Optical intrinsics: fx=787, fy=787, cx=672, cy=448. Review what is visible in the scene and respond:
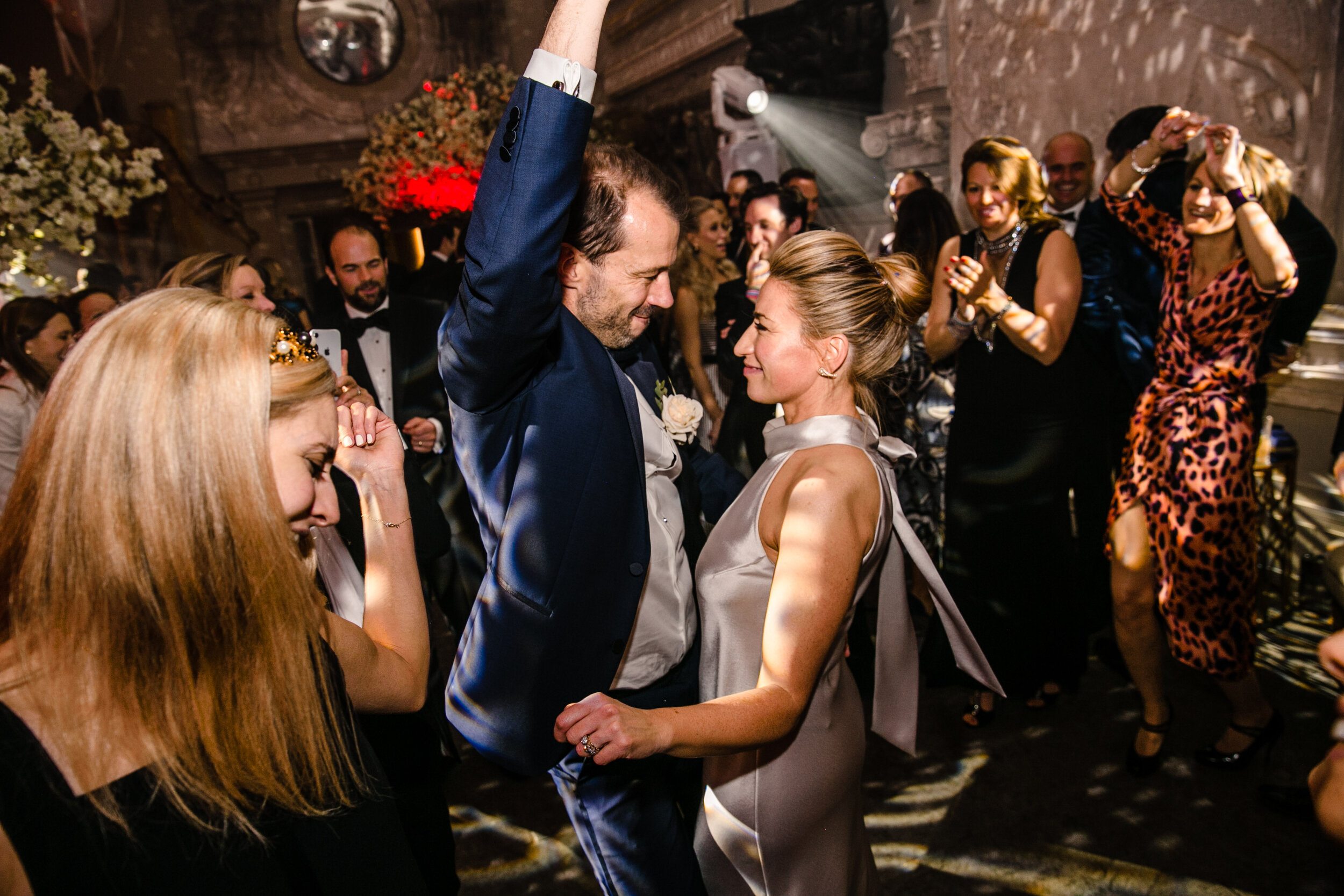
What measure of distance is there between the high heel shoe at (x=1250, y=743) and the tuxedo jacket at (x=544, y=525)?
2.22 meters

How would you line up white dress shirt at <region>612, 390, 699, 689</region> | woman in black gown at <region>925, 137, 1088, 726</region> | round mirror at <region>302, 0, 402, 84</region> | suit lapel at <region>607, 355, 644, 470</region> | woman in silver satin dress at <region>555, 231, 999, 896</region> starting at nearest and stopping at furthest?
woman in silver satin dress at <region>555, 231, 999, 896</region>, suit lapel at <region>607, 355, 644, 470</region>, white dress shirt at <region>612, 390, 699, 689</region>, woman in black gown at <region>925, 137, 1088, 726</region>, round mirror at <region>302, 0, 402, 84</region>

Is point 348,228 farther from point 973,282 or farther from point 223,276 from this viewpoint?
point 973,282

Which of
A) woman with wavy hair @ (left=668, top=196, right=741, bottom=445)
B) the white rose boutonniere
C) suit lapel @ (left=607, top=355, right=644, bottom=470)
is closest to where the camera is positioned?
suit lapel @ (left=607, top=355, right=644, bottom=470)

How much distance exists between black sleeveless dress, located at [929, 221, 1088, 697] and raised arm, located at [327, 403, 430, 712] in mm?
2208

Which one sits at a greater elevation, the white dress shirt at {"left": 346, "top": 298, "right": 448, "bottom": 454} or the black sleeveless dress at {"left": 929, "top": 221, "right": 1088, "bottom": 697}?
the white dress shirt at {"left": 346, "top": 298, "right": 448, "bottom": 454}

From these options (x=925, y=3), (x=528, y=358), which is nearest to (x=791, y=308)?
(x=528, y=358)

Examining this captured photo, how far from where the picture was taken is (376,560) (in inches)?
49.1

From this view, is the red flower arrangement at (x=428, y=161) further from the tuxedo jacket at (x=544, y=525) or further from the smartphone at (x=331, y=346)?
the tuxedo jacket at (x=544, y=525)

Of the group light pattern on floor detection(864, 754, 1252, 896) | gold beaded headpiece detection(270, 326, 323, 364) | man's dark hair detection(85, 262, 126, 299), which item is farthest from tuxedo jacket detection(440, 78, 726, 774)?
man's dark hair detection(85, 262, 126, 299)

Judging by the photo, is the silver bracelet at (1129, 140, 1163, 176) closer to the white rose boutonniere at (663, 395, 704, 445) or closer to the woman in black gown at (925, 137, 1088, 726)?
the woman in black gown at (925, 137, 1088, 726)

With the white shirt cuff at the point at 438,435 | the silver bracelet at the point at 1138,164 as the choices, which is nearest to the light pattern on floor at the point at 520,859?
the white shirt cuff at the point at 438,435

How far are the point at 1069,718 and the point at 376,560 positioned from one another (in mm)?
2687

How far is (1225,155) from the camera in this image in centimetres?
226

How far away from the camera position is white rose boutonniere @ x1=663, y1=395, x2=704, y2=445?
5.56 ft
